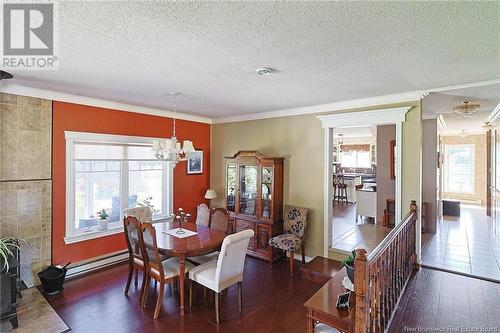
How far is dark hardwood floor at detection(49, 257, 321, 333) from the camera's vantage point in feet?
8.61

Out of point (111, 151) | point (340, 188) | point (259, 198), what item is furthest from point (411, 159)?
point (340, 188)

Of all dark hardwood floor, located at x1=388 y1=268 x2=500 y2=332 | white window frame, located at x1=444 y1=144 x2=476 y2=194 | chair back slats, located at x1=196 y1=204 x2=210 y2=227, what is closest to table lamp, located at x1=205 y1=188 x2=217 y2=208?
chair back slats, located at x1=196 y1=204 x2=210 y2=227

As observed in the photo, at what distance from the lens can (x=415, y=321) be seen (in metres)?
2.30

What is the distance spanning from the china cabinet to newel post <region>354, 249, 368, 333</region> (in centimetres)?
263

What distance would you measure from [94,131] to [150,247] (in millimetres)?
2135

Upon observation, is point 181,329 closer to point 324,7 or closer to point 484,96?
point 324,7

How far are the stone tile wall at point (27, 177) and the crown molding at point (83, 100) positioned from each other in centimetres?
7

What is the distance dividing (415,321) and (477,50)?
234 centimetres

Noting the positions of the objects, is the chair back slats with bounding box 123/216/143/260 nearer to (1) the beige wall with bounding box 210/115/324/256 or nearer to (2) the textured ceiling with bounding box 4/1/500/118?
Answer: (2) the textured ceiling with bounding box 4/1/500/118

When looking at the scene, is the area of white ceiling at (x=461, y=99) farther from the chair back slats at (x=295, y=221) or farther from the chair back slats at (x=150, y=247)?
the chair back slats at (x=150, y=247)

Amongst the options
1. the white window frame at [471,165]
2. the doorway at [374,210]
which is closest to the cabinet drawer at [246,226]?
the doorway at [374,210]

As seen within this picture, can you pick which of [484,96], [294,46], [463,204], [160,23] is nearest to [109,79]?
[160,23]

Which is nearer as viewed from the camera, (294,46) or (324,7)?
(324,7)

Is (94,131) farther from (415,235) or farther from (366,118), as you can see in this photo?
(415,235)
